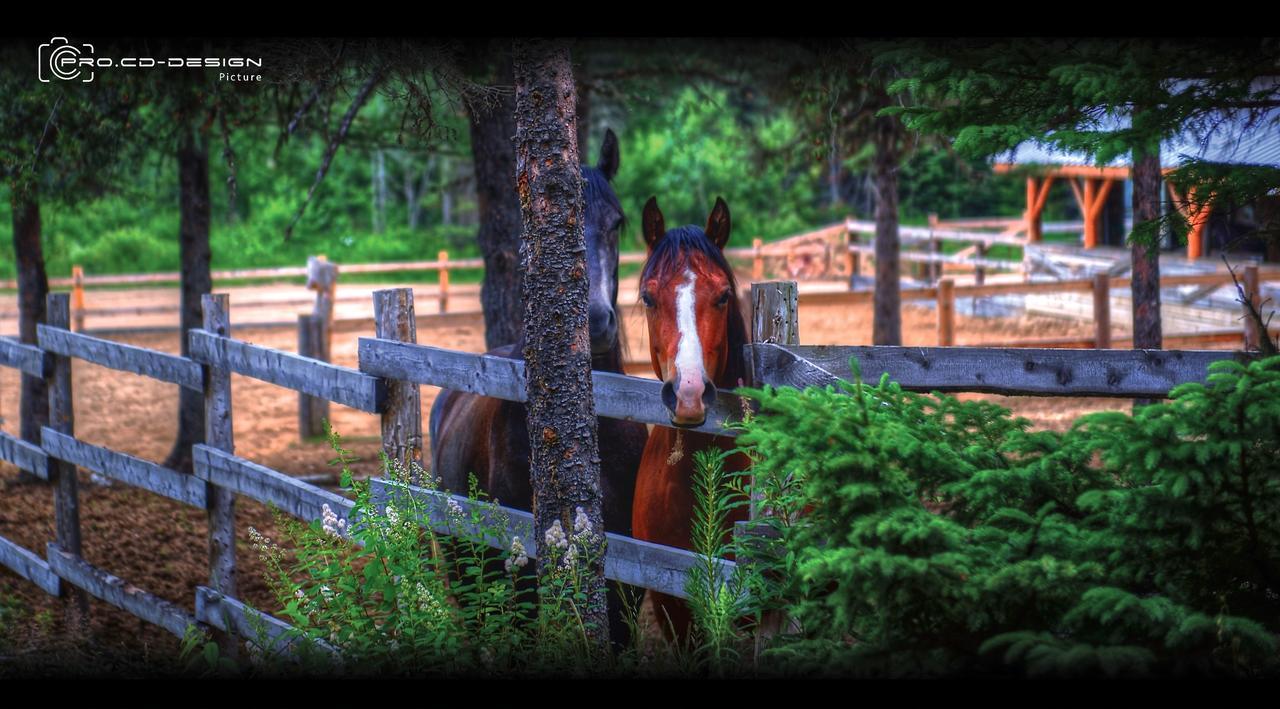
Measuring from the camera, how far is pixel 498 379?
4605 mm

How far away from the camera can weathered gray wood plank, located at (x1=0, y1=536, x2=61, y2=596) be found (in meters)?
6.98

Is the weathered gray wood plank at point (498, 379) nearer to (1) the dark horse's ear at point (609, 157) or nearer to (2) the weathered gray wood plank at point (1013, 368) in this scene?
(2) the weathered gray wood plank at point (1013, 368)

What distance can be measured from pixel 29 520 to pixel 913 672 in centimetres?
824

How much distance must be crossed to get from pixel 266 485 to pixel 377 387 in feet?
2.81

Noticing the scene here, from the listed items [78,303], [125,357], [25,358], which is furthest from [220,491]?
[78,303]

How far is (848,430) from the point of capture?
110 inches

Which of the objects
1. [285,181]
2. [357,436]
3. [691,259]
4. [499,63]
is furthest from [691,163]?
[691,259]

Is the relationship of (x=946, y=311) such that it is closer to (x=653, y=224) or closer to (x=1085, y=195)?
(x=653, y=224)

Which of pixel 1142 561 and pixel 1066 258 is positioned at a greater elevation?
pixel 1066 258

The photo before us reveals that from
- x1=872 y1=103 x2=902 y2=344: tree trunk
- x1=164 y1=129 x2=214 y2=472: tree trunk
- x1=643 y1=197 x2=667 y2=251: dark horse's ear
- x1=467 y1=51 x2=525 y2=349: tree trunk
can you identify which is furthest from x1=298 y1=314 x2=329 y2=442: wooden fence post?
x1=643 y1=197 x2=667 y2=251: dark horse's ear

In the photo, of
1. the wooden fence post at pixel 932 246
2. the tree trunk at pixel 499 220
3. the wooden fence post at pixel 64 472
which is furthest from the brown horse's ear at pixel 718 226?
the wooden fence post at pixel 932 246

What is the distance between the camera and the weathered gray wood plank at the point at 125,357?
5.95 meters

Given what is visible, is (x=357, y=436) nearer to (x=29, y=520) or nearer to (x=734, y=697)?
(x=29, y=520)

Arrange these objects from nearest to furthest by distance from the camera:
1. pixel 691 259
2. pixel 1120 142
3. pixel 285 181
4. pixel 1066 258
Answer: pixel 1120 142 → pixel 691 259 → pixel 1066 258 → pixel 285 181
